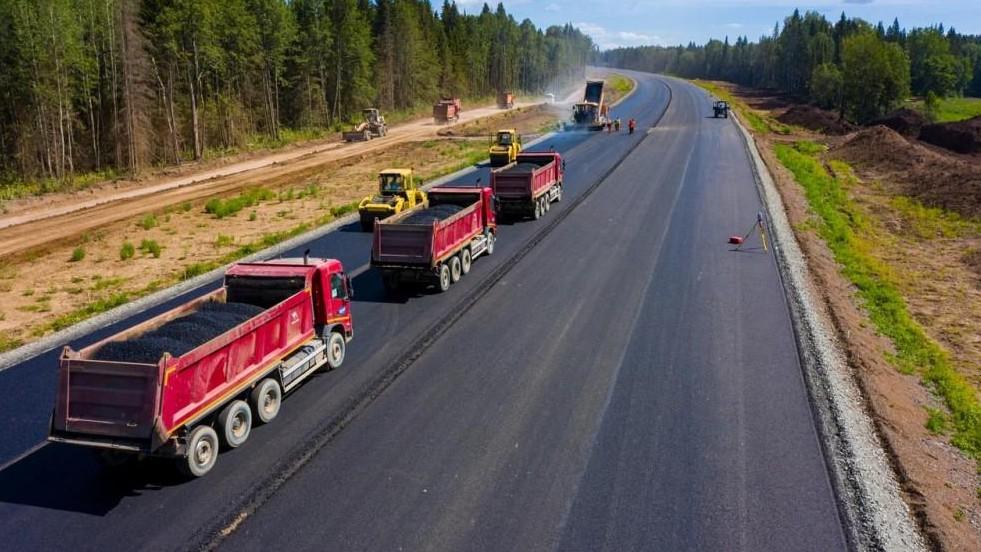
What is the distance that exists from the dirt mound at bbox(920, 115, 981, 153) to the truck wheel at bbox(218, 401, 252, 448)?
2634 inches

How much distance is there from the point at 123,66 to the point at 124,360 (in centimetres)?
4383

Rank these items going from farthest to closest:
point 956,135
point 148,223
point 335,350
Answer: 1. point 956,135
2. point 148,223
3. point 335,350

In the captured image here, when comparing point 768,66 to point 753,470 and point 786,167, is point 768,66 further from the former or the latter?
point 753,470

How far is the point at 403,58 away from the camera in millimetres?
92750

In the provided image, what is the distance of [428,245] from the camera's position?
18.9 meters

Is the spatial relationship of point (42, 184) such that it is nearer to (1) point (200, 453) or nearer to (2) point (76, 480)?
(2) point (76, 480)

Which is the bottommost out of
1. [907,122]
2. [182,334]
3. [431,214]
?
[182,334]

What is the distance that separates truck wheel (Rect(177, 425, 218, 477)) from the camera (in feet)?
34.5

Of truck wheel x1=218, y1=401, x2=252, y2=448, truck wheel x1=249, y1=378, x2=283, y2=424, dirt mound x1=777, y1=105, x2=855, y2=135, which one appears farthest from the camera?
dirt mound x1=777, y1=105, x2=855, y2=135

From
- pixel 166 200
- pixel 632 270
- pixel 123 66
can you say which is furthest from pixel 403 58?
pixel 632 270

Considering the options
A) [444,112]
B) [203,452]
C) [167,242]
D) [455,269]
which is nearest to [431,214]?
[455,269]

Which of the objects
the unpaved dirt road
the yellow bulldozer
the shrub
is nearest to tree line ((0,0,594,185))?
the unpaved dirt road

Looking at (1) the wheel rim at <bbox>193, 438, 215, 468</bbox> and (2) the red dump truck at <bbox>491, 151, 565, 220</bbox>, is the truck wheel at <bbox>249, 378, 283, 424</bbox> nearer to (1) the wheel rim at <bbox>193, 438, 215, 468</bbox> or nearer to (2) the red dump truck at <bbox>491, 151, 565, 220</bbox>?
(1) the wheel rim at <bbox>193, 438, 215, 468</bbox>

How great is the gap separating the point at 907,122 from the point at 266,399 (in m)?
79.4
